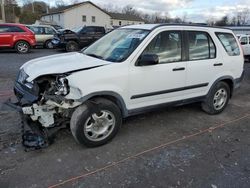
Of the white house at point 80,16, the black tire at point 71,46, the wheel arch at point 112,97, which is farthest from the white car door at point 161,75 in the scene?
the white house at point 80,16

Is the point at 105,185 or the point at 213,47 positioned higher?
the point at 213,47

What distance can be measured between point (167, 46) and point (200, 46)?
2.82 ft

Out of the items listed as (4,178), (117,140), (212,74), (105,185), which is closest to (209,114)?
(212,74)

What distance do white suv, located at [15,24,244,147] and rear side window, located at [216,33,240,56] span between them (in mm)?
63

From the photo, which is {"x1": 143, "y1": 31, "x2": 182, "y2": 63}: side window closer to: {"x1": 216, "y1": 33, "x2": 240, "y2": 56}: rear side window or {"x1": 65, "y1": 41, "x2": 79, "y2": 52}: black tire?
{"x1": 216, "y1": 33, "x2": 240, "y2": 56}: rear side window

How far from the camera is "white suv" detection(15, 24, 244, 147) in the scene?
3.87 metres

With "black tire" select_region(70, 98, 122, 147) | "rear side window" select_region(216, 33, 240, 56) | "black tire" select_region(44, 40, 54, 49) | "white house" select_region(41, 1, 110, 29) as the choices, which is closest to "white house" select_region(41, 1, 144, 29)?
"white house" select_region(41, 1, 110, 29)

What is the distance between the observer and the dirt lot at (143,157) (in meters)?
3.37

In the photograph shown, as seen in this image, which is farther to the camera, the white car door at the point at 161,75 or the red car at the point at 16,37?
the red car at the point at 16,37

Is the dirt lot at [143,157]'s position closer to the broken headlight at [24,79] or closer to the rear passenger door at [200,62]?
the broken headlight at [24,79]

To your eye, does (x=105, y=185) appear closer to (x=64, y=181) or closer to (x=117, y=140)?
(x=64, y=181)

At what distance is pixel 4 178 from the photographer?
3.35 metres

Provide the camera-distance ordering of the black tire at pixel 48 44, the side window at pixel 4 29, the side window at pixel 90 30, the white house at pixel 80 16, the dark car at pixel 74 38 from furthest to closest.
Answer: the white house at pixel 80 16 → the black tire at pixel 48 44 → the side window at pixel 90 30 → the dark car at pixel 74 38 → the side window at pixel 4 29

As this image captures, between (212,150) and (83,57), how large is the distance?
2.53 metres
